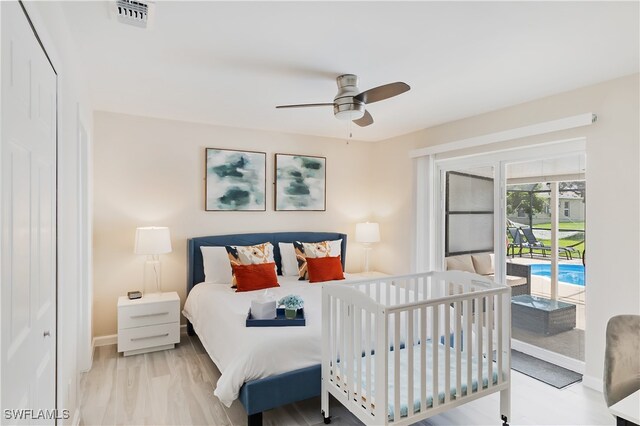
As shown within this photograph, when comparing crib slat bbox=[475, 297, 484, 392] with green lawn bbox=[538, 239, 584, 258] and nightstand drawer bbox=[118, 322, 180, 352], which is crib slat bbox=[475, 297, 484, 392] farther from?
nightstand drawer bbox=[118, 322, 180, 352]

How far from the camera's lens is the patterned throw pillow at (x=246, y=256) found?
3734mm

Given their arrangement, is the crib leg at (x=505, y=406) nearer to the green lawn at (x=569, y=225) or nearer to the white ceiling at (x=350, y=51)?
the green lawn at (x=569, y=225)

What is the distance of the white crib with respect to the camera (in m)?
1.88

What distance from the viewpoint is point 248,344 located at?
2.29 m

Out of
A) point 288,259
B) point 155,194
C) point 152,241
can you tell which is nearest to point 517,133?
point 288,259

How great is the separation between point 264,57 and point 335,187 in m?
2.84

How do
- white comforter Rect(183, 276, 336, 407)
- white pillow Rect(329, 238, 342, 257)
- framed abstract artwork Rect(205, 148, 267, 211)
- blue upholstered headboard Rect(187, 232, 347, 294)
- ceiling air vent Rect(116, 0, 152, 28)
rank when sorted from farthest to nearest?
white pillow Rect(329, 238, 342, 257), framed abstract artwork Rect(205, 148, 267, 211), blue upholstered headboard Rect(187, 232, 347, 294), white comforter Rect(183, 276, 336, 407), ceiling air vent Rect(116, 0, 152, 28)

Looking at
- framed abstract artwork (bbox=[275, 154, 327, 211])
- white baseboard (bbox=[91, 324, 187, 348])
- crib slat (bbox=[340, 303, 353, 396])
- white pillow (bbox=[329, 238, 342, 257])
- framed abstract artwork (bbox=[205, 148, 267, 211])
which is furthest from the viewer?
framed abstract artwork (bbox=[275, 154, 327, 211])

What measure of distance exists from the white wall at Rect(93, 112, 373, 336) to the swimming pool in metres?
2.73

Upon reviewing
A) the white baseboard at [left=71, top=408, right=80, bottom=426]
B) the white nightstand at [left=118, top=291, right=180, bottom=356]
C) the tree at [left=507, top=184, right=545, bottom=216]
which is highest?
the tree at [left=507, top=184, right=545, bottom=216]

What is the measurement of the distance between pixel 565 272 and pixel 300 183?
309 centimetres

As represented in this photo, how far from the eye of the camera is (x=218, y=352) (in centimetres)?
268

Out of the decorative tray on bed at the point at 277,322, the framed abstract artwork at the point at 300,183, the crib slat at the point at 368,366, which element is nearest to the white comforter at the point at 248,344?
the decorative tray on bed at the point at 277,322

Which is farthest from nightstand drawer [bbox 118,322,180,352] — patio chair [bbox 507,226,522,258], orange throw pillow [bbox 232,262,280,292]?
patio chair [bbox 507,226,522,258]
